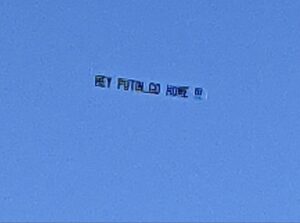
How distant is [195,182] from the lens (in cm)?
112

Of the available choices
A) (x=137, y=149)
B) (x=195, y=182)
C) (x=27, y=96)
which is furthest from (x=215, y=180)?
(x=27, y=96)

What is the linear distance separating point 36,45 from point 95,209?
0.29 meters

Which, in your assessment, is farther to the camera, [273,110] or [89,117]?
[273,110]

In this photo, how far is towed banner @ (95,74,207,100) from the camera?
1062 millimetres

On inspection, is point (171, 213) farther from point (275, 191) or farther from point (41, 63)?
point (41, 63)

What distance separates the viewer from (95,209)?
3.46ft

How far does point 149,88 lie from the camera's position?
3.56ft

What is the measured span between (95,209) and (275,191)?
34 cm

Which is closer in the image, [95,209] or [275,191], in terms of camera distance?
[95,209]

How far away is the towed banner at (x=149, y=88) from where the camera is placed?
3.49 feet

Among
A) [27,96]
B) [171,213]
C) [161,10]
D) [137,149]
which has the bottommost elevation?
[171,213]

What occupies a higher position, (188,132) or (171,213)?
(188,132)

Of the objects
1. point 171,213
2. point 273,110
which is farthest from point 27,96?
point 273,110

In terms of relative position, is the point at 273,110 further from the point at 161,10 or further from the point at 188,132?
the point at 161,10
